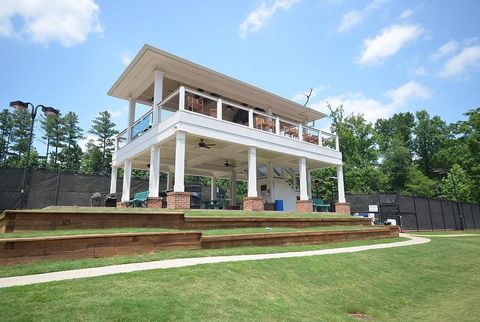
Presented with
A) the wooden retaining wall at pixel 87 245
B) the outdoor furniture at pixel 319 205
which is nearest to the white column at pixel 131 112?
the wooden retaining wall at pixel 87 245

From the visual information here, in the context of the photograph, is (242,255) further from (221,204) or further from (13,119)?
(13,119)

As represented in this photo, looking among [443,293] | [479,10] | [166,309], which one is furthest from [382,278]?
[479,10]

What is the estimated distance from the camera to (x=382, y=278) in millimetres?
6516

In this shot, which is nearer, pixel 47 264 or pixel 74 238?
pixel 47 264

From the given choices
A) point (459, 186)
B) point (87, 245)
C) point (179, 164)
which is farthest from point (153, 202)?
point (459, 186)

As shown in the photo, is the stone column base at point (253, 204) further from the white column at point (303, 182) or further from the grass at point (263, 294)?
the grass at point (263, 294)

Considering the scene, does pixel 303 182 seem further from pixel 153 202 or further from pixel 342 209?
pixel 153 202

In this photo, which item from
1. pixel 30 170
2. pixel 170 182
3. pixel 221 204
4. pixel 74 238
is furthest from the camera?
pixel 170 182

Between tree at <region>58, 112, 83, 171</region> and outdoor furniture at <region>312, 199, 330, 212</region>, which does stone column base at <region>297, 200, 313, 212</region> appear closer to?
outdoor furniture at <region>312, 199, 330, 212</region>

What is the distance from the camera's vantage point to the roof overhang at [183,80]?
13.1 m

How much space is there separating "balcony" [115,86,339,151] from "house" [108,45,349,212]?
0.05 m

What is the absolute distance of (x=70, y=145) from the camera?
60.9m

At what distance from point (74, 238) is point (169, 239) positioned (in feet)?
6.03

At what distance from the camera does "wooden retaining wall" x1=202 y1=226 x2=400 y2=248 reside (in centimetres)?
724
